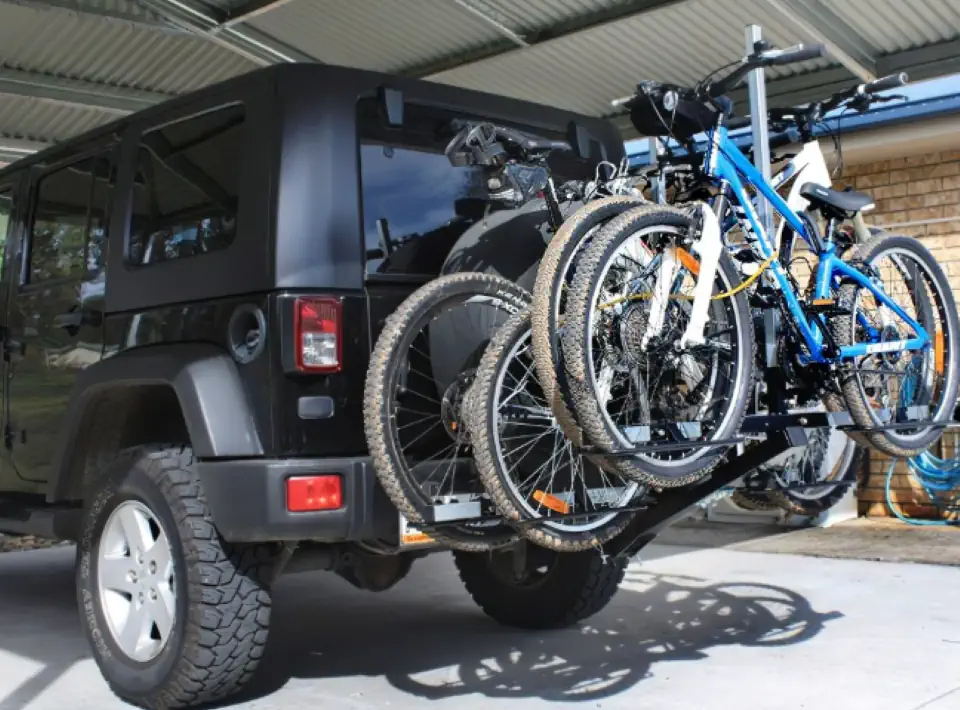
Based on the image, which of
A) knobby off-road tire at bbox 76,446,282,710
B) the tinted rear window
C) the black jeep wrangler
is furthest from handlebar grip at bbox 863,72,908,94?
knobby off-road tire at bbox 76,446,282,710

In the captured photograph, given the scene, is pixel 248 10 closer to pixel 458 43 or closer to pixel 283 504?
pixel 458 43

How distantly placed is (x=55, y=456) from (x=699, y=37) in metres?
5.68

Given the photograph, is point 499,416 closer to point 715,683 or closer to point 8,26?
point 715,683

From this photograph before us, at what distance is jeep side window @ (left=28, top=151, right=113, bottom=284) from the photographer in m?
4.80

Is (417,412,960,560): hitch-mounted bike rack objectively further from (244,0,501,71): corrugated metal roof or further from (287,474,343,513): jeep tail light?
(244,0,501,71): corrugated metal roof

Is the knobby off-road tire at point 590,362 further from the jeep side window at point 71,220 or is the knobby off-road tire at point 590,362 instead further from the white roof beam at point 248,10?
the white roof beam at point 248,10

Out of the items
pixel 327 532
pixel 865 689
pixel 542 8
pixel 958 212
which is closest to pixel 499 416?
pixel 327 532

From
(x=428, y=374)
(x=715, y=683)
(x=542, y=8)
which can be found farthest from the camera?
(x=542, y=8)

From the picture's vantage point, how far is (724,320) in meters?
4.11

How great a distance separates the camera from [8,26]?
8.96m

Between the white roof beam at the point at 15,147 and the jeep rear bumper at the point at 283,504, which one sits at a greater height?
the white roof beam at the point at 15,147

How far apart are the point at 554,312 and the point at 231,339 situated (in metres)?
1.15

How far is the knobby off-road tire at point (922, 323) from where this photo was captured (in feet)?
14.3

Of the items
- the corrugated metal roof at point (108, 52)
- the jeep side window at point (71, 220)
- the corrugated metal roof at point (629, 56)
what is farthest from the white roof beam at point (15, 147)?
the jeep side window at point (71, 220)
